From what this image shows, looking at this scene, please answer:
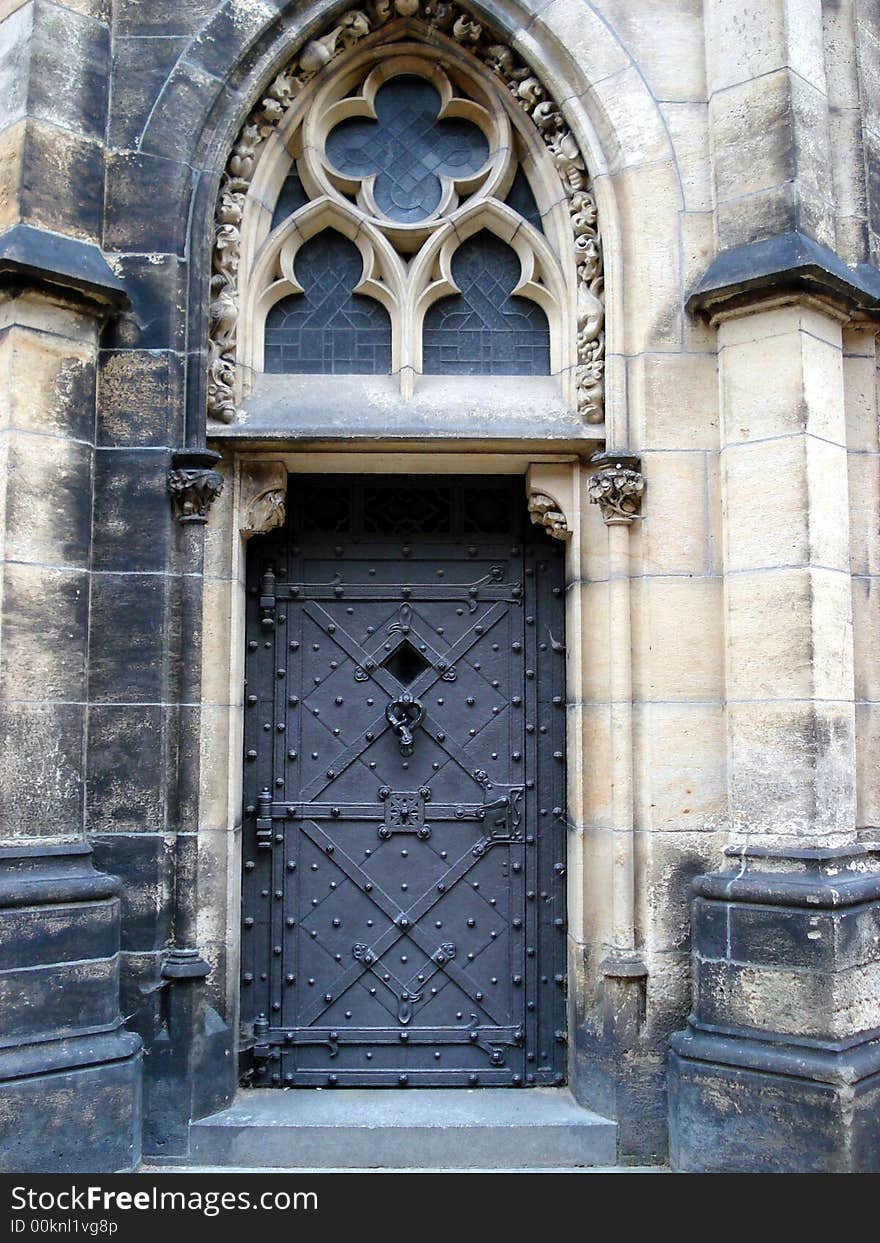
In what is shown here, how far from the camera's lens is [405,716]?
15.3ft

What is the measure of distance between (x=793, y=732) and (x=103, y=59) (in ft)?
11.9

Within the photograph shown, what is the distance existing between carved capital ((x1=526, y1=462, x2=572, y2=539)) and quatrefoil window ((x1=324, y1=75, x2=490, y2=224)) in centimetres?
125

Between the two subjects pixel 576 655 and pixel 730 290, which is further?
pixel 576 655

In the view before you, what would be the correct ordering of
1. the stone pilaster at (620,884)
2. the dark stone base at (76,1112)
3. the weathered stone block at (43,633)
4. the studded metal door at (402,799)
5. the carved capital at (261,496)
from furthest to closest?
the studded metal door at (402,799), the carved capital at (261,496), the stone pilaster at (620,884), the weathered stone block at (43,633), the dark stone base at (76,1112)

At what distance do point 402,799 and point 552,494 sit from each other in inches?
56.2

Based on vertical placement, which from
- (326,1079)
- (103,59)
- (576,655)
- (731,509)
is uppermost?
(103,59)

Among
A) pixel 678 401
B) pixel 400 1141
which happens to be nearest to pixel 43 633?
pixel 400 1141

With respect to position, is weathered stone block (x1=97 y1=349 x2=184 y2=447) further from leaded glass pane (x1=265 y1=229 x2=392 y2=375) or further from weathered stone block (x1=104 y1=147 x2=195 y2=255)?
leaded glass pane (x1=265 y1=229 x2=392 y2=375)

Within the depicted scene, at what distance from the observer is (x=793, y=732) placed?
3.91 m

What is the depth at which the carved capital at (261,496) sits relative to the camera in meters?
4.46

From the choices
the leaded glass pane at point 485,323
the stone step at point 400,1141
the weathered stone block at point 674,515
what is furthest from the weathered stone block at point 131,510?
the stone step at point 400,1141

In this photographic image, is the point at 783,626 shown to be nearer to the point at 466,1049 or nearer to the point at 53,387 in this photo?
the point at 466,1049

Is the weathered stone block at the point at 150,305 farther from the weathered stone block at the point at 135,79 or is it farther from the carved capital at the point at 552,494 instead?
the carved capital at the point at 552,494

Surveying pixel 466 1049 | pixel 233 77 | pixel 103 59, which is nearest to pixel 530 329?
pixel 233 77
